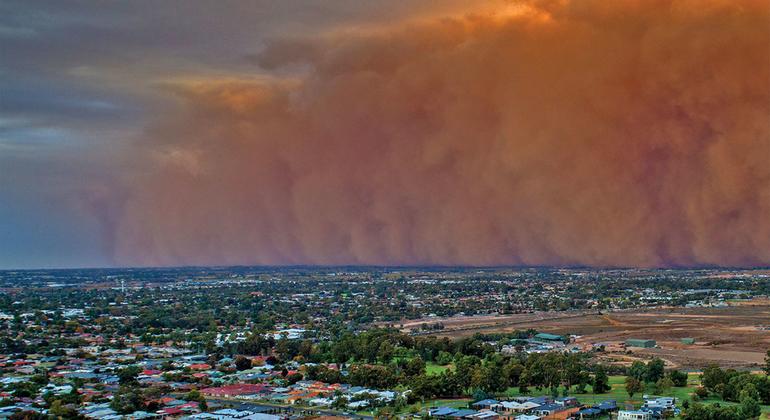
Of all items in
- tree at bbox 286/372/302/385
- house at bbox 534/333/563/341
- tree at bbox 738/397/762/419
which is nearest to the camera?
tree at bbox 738/397/762/419

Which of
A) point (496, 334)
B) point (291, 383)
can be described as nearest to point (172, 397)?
point (291, 383)

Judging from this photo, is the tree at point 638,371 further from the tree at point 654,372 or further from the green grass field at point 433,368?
the green grass field at point 433,368

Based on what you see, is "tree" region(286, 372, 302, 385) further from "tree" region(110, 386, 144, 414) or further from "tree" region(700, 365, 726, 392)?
"tree" region(700, 365, 726, 392)

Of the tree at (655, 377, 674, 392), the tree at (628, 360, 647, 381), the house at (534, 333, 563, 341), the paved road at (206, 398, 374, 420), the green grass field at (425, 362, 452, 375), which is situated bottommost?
the paved road at (206, 398, 374, 420)

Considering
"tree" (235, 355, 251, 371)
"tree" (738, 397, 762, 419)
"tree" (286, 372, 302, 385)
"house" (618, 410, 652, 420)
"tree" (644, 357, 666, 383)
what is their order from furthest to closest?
1. "tree" (235, 355, 251, 371)
2. "tree" (286, 372, 302, 385)
3. "tree" (644, 357, 666, 383)
4. "house" (618, 410, 652, 420)
5. "tree" (738, 397, 762, 419)

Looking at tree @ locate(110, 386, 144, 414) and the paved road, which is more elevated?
tree @ locate(110, 386, 144, 414)

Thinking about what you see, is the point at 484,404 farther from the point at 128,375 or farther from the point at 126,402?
the point at 128,375

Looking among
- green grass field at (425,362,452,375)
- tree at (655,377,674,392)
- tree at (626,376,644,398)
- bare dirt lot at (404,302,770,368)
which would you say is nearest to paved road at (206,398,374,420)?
green grass field at (425,362,452,375)

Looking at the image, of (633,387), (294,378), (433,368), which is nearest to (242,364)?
(294,378)
